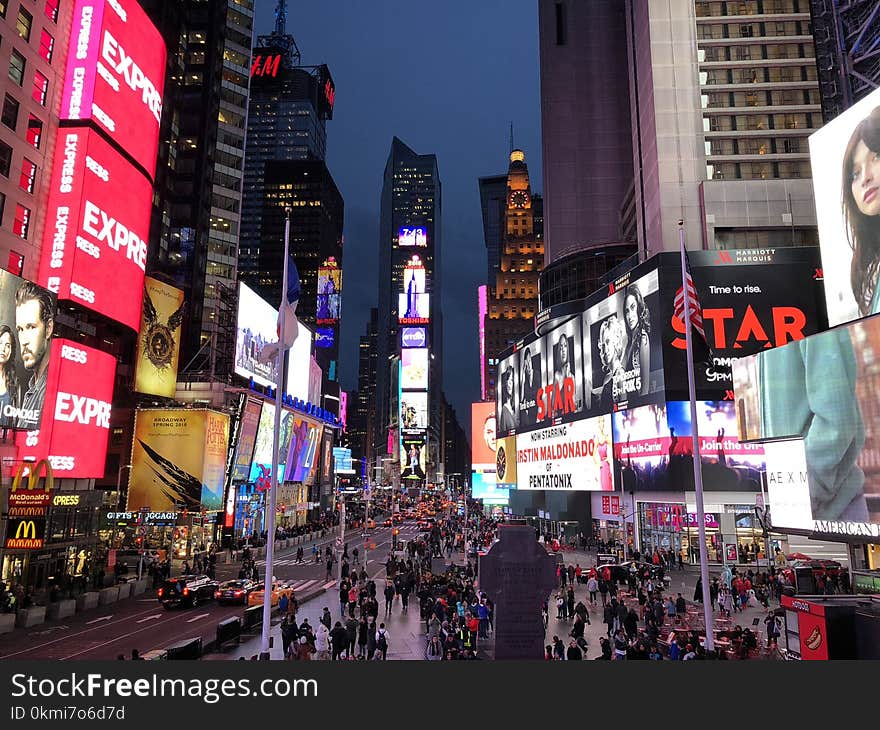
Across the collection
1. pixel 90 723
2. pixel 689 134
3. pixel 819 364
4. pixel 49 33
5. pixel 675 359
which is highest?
pixel 689 134

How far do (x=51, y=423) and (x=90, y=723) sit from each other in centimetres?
3634

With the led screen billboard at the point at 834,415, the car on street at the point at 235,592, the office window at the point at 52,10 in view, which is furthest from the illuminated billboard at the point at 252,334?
the led screen billboard at the point at 834,415

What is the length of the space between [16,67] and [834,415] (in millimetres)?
45487

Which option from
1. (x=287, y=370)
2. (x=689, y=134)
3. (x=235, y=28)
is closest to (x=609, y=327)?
(x=689, y=134)

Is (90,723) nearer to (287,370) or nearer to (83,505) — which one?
(83,505)

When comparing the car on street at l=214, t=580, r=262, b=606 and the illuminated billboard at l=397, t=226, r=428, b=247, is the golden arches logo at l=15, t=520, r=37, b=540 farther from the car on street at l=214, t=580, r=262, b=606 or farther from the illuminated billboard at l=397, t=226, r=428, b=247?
the illuminated billboard at l=397, t=226, r=428, b=247

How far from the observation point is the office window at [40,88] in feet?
114

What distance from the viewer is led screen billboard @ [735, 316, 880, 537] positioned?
26.2m

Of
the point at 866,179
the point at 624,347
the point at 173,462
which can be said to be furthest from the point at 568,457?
the point at 866,179

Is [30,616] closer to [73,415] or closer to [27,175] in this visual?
[73,415]

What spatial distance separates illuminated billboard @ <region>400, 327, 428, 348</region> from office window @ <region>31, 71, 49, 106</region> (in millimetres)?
119728

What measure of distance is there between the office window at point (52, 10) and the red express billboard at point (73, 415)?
62.7 feet

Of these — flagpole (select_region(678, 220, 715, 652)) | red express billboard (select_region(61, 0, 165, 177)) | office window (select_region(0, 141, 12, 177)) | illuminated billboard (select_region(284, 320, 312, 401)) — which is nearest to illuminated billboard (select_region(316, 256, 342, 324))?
illuminated billboard (select_region(284, 320, 312, 401))

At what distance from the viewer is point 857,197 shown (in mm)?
31469
